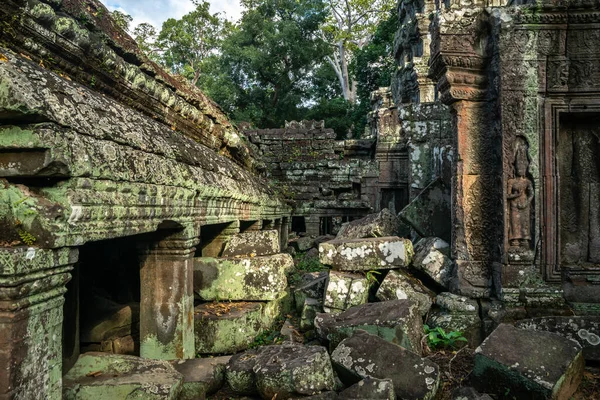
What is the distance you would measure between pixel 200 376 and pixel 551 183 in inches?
153

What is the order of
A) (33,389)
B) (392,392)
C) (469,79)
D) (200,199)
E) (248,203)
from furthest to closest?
(248,203) → (469,79) → (200,199) → (392,392) → (33,389)

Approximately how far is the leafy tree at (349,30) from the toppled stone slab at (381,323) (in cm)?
2616

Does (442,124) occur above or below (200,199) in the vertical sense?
above

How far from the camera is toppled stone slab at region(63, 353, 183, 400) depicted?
8.75 feet

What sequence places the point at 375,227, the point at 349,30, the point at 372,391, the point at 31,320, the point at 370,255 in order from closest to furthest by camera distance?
the point at 31,320 → the point at 372,391 → the point at 370,255 → the point at 375,227 → the point at 349,30

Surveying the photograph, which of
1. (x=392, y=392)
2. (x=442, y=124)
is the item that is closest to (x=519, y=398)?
(x=392, y=392)

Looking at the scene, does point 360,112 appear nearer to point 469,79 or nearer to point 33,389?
point 469,79

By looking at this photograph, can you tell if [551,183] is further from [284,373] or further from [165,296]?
[165,296]

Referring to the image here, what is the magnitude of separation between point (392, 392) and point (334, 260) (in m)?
2.20

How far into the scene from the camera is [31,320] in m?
1.83

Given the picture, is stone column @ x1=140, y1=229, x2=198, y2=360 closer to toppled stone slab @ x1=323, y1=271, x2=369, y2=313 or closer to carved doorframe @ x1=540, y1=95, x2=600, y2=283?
toppled stone slab @ x1=323, y1=271, x2=369, y2=313

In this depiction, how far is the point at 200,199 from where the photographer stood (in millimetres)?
3670

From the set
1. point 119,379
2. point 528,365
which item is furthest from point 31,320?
point 528,365

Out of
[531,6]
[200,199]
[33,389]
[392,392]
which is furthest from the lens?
[531,6]
